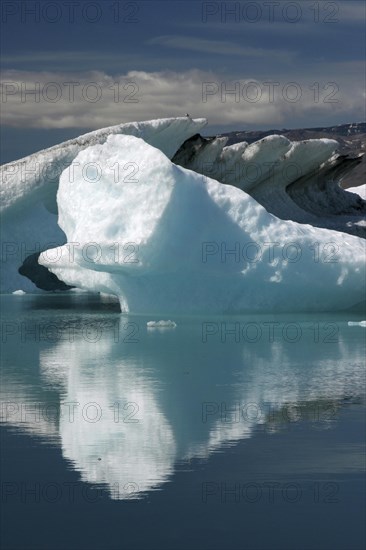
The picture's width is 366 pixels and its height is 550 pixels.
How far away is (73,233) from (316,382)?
801 centimetres

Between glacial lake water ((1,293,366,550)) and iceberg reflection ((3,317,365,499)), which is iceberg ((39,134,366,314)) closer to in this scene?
iceberg reflection ((3,317,365,499))

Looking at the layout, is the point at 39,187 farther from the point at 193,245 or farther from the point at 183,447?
the point at 183,447

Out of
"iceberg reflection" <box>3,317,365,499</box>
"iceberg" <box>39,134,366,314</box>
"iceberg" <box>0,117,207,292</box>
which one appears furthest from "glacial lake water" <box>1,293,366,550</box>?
"iceberg" <box>0,117,207,292</box>

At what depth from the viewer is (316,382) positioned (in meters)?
7.77

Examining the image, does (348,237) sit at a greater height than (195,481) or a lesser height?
greater

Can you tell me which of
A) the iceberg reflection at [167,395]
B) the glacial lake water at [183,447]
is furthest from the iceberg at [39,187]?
the glacial lake water at [183,447]

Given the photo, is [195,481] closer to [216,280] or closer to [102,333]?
[102,333]

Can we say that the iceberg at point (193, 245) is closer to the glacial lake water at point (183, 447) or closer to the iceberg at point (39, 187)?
the glacial lake water at point (183, 447)

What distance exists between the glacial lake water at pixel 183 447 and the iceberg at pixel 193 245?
3068 millimetres

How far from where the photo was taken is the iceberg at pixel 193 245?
13.1 meters

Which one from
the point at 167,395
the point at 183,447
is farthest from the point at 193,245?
the point at 183,447

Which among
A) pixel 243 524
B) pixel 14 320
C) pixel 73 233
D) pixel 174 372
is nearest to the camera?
pixel 243 524

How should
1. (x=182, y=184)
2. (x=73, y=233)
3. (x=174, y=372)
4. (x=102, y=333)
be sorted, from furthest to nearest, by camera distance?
(x=73, y=233) < (x=182, y=184) < (x=102, y=333) < (x=174, y=372)

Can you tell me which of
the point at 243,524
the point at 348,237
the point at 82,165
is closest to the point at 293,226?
the point at 348,237
